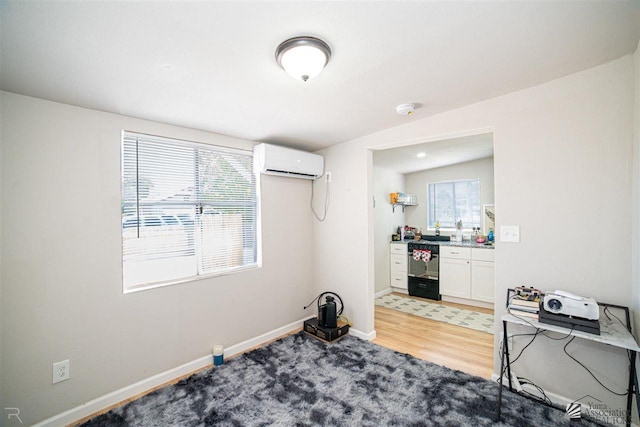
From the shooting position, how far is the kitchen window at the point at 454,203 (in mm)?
4828

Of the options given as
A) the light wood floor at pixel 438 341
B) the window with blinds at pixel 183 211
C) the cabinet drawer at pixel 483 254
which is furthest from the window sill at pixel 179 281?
the cabinet drawer at pixel 483 254

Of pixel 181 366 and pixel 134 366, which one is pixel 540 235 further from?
pixel 134 366

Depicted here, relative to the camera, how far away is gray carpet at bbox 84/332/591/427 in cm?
185

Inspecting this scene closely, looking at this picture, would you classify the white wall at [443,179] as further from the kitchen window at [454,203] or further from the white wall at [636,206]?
the white wall at [636,206]

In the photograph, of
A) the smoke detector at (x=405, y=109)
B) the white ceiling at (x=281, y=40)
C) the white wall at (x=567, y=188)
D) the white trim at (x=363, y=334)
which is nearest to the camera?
the white ceiling at (x=281, y=40)

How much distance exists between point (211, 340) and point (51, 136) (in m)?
2.12

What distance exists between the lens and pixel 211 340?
105 inches

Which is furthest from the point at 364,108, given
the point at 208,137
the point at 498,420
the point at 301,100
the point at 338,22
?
the point at 498,420

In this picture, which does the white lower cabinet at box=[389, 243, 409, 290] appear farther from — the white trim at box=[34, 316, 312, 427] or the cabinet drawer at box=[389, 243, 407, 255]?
the white trim at box=[34, 316, 312, 427]

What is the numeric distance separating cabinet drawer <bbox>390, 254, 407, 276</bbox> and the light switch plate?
2.73 metres

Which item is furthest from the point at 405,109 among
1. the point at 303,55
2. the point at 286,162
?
the point at 286,162

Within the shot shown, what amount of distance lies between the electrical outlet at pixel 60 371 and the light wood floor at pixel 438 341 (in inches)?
106

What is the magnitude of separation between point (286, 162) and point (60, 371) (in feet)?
8.31

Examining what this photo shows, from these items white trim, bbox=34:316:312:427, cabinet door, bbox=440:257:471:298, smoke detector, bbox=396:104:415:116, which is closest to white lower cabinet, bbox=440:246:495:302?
cabinet door, bbox=440:257:471:298
